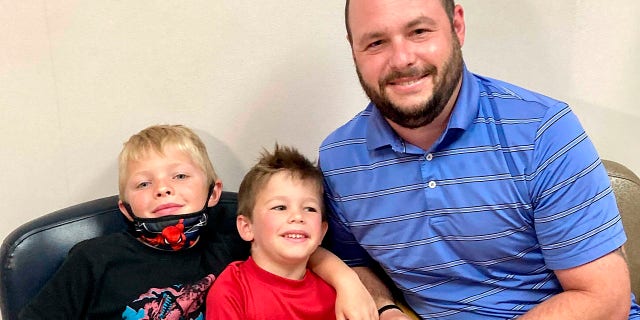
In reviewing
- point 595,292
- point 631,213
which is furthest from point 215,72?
point 631,213

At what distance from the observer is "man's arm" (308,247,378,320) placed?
1.42m

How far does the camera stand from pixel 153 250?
1.54 m

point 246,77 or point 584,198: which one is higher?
point 246,77

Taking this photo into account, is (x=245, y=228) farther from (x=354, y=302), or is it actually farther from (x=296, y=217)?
(x=354, y=302)

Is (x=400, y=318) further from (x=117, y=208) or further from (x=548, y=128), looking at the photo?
(x=117, y=208)

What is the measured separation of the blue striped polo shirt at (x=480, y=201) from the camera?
1.27 meters

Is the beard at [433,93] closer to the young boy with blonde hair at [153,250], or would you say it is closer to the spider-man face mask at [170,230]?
the young boy with blonde hair at [153,250]

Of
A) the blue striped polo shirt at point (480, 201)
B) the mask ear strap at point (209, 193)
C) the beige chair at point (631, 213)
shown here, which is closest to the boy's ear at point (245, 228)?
the mask ear strap at point (209, 193)

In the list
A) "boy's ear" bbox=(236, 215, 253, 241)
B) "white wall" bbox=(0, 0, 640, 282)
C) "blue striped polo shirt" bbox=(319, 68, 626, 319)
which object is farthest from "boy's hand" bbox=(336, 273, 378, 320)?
"white wall" bbox=(0, 0, 640, 282)

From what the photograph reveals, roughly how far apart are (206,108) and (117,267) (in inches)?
20.8

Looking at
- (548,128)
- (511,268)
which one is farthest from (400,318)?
(548,128)

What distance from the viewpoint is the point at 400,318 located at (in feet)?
4.82

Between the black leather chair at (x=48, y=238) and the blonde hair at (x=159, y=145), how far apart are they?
0.08 meters

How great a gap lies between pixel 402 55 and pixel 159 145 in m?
0.67
